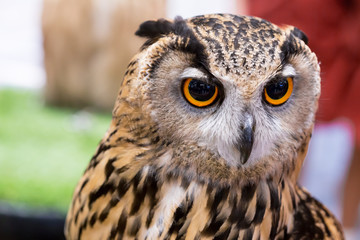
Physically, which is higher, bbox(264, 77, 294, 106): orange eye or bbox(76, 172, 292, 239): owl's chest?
bbox(264, 77, 294, 106): orange eye

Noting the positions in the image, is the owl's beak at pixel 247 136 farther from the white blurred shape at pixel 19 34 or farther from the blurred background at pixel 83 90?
the white blurred shape at pixel 19 34

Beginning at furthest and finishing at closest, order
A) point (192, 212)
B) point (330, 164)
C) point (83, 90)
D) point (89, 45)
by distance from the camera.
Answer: point (330, 164) → point (83, 90) → point (89, 45) → point (192, 212)

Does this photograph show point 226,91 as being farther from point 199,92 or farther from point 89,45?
point 89,45

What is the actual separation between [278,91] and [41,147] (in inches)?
82.3

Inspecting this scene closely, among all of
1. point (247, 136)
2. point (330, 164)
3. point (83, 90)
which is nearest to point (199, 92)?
point (247, 136)

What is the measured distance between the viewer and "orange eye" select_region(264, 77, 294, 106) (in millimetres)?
790

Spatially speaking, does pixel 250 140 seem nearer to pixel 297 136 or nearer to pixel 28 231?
pixel 297 136

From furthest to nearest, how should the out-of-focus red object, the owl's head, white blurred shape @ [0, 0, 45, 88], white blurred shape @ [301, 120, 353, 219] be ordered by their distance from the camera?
white blurred shape @ [0, 0, 45, 88], white blurred shape @ [301, 120, 353, 219], the out-of-focus red object, the owl's head

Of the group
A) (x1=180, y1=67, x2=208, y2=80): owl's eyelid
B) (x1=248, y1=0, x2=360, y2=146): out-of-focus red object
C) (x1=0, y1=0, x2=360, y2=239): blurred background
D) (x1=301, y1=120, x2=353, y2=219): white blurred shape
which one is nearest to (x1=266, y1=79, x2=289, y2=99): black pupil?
(x1=180, y1=67, x2=208, y2=80): owl's eyelid

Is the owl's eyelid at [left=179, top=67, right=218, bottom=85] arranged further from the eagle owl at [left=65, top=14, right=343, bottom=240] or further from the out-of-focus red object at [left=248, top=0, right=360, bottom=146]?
the out-of-focus red object at [left=248, top=0, right=360, bottom=146]

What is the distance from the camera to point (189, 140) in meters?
0.84

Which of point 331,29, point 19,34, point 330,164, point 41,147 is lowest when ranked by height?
point 330,164

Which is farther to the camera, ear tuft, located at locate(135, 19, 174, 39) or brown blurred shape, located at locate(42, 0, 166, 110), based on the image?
brown blurred shape, located at locate(42, 0, 166, 110)

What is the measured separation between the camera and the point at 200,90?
0.78 m
